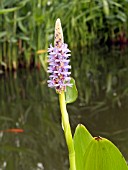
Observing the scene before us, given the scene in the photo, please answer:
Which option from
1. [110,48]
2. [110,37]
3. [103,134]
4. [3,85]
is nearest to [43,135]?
[103,134]

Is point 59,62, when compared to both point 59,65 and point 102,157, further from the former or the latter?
point 102,157

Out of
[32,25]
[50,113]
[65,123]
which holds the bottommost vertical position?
[50,113]

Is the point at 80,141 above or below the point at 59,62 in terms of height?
below

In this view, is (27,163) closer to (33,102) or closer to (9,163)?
(9,163)

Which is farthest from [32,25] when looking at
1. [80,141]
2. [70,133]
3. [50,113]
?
[70,133]

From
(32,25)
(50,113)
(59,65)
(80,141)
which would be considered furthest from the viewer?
(32,25)

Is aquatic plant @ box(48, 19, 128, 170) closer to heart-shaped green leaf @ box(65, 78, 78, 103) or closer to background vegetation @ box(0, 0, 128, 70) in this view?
heart-shaped green leaf @ box(65, 78, 78, 103)
